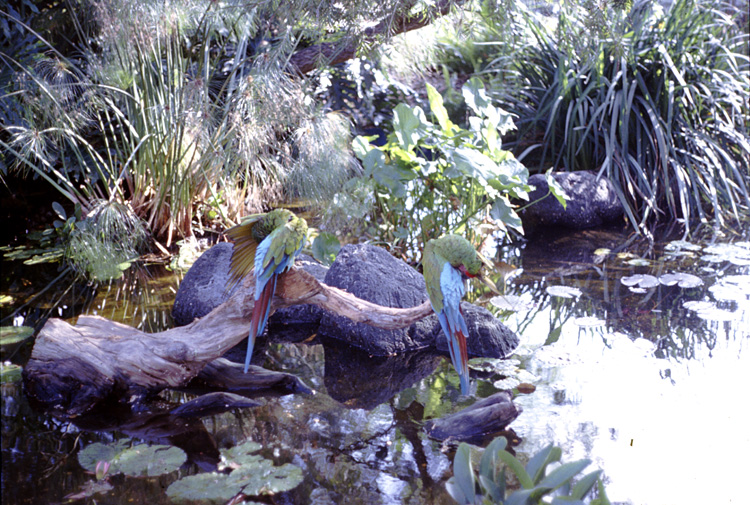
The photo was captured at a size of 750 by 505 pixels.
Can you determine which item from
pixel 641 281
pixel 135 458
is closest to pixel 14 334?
pixel 135 458

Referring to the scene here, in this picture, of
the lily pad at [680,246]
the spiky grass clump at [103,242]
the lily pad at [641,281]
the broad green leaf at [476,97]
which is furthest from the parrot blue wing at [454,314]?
the lily pad at [680,246]

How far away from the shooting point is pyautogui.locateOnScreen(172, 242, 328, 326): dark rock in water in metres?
3.14

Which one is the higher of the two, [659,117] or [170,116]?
[170,116]

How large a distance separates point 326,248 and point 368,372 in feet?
3.26

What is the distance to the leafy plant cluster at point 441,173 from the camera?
348cm

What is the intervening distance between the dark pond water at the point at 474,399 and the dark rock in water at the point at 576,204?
1205 mm

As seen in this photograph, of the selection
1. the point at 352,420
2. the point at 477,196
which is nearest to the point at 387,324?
the point at 352,420

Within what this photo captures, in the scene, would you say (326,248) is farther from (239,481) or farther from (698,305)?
(698,305)

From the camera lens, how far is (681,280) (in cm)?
364

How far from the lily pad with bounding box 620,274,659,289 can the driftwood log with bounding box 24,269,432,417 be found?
5.92 ft

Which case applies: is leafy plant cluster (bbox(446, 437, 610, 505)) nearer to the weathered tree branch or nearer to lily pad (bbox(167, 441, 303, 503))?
lily pad (bbox(167, 441, 303, 503))

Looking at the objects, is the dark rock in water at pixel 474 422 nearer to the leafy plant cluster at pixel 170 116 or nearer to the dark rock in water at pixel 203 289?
the dark rock in water at pixel 203 289

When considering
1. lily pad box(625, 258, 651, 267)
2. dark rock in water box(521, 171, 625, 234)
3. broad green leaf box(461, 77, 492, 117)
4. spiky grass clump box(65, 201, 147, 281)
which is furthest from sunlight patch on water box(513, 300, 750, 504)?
spiky grass clump box(65, 201, 147, 281)

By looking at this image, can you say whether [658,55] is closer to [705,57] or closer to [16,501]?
[705,57]
